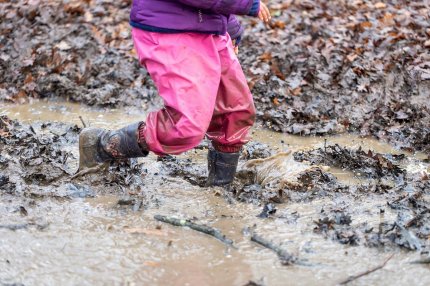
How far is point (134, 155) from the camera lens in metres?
4.10

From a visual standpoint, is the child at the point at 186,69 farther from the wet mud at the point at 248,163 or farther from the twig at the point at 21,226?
the twig at the point at 21,226

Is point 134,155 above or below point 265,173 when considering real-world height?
above

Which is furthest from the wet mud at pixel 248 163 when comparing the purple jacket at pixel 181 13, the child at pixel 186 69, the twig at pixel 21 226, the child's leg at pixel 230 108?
the purple jacket at pixel 181 13

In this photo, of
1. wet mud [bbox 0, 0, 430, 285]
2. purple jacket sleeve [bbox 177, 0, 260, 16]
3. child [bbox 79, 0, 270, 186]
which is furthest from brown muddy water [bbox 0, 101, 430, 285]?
purple jacket sleeve [bbox 177, 0, 260, 16]

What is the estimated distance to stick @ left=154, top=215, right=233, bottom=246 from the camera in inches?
136

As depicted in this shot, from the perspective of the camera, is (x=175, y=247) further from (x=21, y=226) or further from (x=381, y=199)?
(x=381, y=199)

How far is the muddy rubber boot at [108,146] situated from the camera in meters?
4.04

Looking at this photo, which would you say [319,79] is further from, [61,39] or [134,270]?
[134,270]

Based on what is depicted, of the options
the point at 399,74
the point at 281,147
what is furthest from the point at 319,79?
the point at 281,147

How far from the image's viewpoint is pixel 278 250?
330 cm

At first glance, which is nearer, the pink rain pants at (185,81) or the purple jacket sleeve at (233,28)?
the pink rain pants at (185,81)

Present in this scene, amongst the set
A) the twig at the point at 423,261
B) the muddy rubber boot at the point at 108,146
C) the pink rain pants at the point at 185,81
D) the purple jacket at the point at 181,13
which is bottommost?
the twig at the point at 423,261

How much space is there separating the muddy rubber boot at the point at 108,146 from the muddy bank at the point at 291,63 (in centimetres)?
220

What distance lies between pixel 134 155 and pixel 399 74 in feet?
11.9
